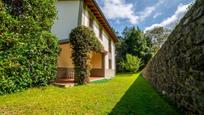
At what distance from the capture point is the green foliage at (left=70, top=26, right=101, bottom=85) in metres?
11.8

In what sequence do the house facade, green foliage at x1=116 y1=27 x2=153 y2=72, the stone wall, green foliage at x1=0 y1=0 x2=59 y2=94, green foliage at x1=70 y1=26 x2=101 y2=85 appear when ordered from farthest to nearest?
green foliage at x1=116 y1=27 x2=153 y2=72
the house facade
green foliage at x1=70 y1=26 x2=101 y2=85
green foliage at x1=0 y1=0 x2=59 y2=94
the stone wall

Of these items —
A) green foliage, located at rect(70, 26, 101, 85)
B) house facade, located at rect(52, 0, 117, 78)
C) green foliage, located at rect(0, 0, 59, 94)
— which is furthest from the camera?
house facade, located at rect(52, 0, 117, 78)

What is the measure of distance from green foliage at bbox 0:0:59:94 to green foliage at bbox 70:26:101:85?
1255 mm

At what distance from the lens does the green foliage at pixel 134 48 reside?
40.0m

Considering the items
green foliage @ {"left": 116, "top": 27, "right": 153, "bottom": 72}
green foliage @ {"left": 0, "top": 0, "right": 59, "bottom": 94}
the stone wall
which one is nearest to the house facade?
green foliage @ {"left": 0, "top": 0, "right": 59, "bottom": 94}

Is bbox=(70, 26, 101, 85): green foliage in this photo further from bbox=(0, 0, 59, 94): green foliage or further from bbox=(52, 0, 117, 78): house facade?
bbox=(52, 0, 117, 78): house facade

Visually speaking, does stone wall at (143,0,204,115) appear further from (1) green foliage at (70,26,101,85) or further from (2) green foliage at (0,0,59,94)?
(1) green foliage at (70,26,101,85)

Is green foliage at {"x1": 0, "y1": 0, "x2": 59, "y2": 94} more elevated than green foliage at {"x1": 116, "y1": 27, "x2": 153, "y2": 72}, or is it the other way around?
green foliage at {"x1": 116, "y1": 27, "x2": 153, "y2": 72}

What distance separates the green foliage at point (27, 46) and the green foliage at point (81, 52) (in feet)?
4.12

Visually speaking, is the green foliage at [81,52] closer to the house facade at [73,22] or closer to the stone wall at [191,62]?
the house facade at [73,22]

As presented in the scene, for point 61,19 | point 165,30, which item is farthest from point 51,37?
point 165,30

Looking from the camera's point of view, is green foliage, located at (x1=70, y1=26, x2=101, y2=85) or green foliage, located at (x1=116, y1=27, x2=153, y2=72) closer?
green foliage, located at (x1=70, y1=26, x2=101, y2=85)

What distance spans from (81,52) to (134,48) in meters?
29.6

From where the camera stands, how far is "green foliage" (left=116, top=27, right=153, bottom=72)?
131ft
